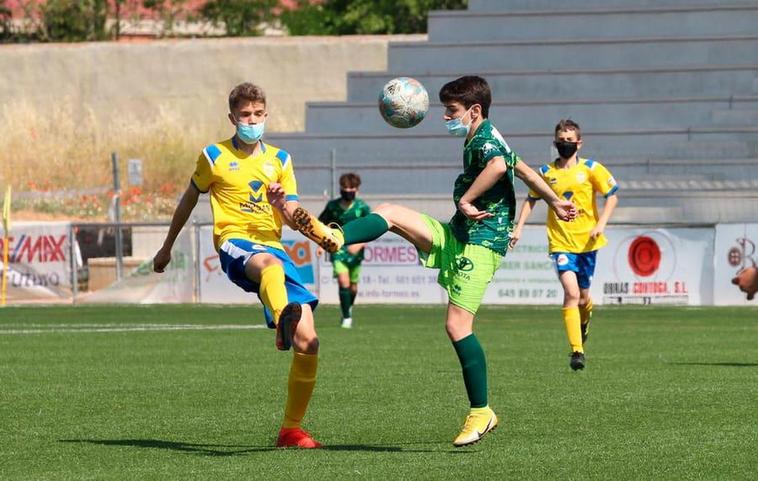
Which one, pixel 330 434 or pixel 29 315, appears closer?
pixel 330 434

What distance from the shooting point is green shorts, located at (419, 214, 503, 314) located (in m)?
9.23

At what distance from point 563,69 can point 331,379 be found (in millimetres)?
25334

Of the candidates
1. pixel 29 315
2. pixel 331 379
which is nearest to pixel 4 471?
pixel 331 379

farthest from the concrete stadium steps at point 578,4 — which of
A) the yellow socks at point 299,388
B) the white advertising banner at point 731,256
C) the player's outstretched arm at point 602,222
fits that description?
the yellow socks at point 299,388

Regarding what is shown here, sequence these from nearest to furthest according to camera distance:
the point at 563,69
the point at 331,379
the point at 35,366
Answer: the point at 331,379, the point at 35,366, the point at 563,69

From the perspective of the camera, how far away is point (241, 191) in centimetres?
1007

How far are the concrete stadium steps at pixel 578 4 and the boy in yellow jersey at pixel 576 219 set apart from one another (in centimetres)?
2304

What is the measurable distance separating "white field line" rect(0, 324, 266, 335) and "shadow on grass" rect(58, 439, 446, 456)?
1144cm

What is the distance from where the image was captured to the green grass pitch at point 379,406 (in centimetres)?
846

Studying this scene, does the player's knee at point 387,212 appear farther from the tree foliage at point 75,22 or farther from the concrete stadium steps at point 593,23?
the tree foliage at point 75,22

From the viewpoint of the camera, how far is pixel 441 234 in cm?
932

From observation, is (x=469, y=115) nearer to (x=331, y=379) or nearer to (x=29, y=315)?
(x=331, y=379)

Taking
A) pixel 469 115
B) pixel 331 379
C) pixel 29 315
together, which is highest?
pixel 469 115

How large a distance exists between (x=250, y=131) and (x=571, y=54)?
29.0 meters
